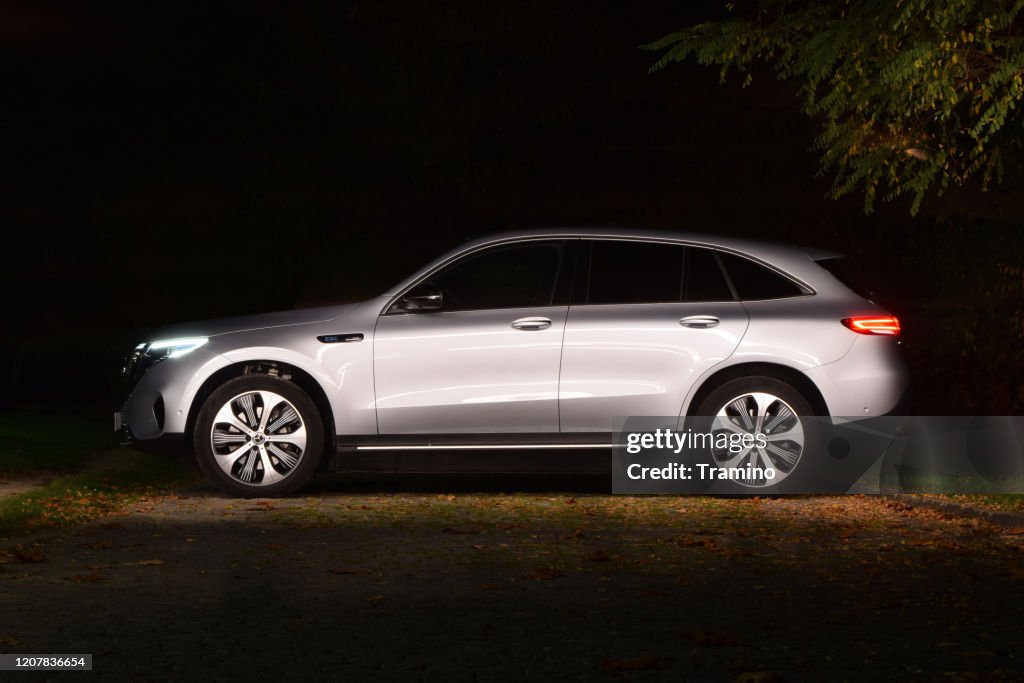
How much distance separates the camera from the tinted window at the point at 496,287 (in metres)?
12.6

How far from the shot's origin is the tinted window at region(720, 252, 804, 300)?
12594 millimetres

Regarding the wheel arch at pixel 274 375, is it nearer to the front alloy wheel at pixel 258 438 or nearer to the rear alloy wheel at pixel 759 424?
the front alloy wheel at pixel 258 438

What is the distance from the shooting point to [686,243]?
12.8 meters

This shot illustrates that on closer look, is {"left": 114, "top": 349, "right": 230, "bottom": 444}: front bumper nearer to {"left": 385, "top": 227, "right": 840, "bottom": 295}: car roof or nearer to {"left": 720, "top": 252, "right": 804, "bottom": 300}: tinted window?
{"left": 385, "top": 227, "right": 840, "bottom": 295}: car roof

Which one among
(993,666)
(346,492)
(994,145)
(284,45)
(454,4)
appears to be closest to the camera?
(993,666)

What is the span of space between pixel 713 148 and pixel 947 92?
34.4 feet

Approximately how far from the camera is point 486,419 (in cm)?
1232

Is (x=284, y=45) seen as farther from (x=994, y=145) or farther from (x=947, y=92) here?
(x=947, y=92)

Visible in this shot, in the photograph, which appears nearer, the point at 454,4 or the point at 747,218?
the point at 454,4

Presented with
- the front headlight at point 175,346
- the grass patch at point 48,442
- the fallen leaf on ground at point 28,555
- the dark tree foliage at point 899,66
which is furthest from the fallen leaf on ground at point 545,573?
the grass patch at point 48,442

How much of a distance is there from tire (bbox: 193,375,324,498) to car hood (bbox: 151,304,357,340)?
405mm

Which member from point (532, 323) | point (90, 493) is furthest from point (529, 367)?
point (90, 493)

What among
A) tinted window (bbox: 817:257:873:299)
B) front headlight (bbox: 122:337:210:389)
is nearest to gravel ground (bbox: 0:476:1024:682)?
front headlight (bbox: 122:337:210:389)

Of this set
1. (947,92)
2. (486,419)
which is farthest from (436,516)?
(947,92)
